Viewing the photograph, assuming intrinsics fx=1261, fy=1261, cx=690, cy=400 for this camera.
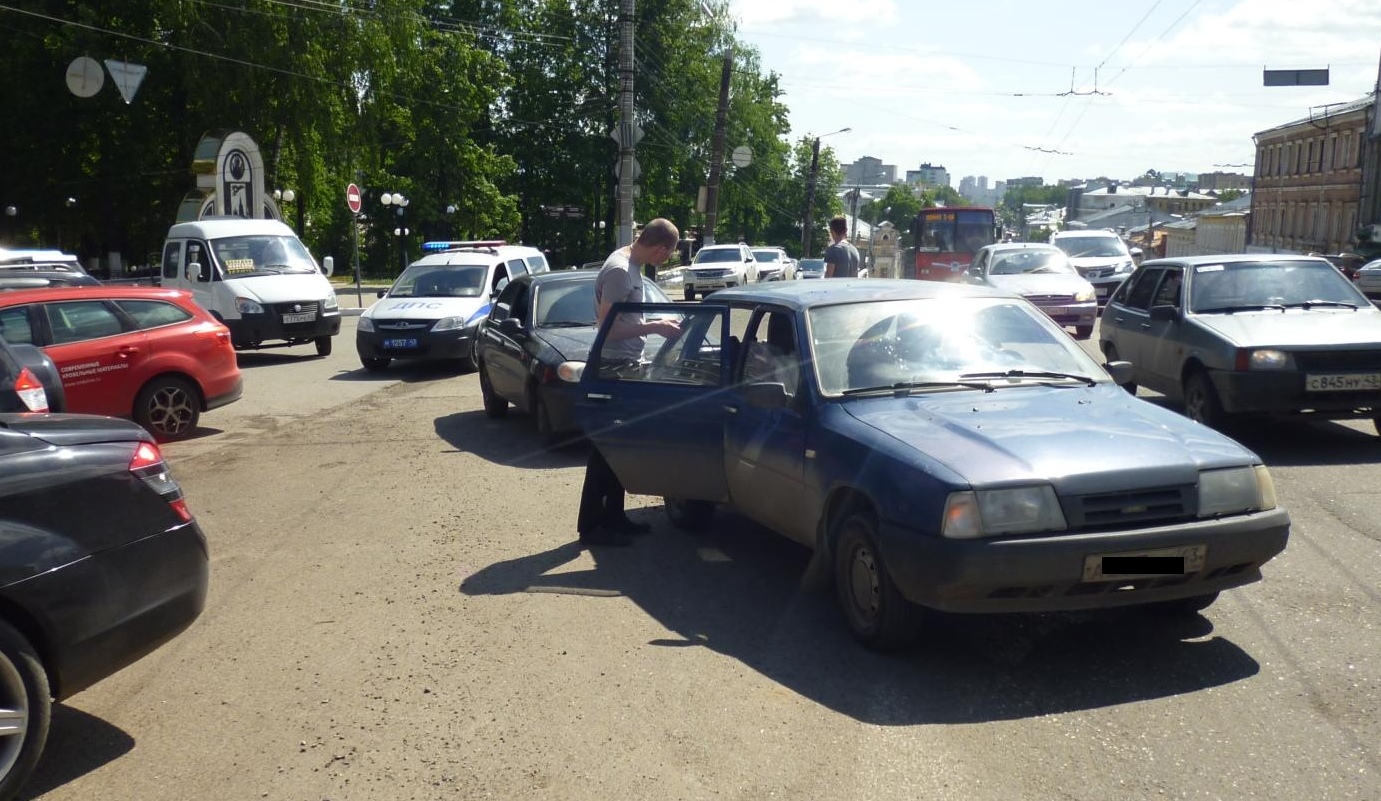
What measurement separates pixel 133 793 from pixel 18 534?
92cm

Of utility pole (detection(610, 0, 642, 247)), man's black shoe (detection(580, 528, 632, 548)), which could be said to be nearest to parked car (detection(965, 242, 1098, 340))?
utility pole (detection(610, 0, 642, 247))

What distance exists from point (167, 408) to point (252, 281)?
8.73 metres

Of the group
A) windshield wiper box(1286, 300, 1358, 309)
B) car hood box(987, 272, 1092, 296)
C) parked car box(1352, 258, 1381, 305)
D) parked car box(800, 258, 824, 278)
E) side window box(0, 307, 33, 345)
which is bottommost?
parked car box(800, 258, 824, 278)

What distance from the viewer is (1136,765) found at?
4105 mm

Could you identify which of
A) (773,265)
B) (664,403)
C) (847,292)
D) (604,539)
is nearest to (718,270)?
(773,265)

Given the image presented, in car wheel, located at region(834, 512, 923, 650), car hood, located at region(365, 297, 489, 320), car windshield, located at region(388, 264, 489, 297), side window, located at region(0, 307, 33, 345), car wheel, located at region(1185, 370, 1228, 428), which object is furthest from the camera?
car windshield, located at region(388, 264, 489, 297)

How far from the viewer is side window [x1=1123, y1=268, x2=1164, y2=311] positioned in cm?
1202

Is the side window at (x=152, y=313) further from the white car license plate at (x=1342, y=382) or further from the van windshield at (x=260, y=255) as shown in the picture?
the white car license plate at (x=1342, y=382)

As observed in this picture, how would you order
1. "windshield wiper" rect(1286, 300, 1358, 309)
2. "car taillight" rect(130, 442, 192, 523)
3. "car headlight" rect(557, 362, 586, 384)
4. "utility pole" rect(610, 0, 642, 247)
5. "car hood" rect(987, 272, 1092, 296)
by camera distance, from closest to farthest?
"car taillight" rect(130, 442, 192, 523) → "windshield wiper" rect(1286, 300, 1358, 309) → "car headlight" rect(557, 362, 586, 384) → "car hood" rect(987, 272, 1092, 296) → "utility pole" rect(610, 0, 642, 247)

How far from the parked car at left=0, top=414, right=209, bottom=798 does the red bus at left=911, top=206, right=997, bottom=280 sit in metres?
34.8

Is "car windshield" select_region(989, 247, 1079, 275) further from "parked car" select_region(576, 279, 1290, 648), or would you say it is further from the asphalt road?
"parked car" select_region(576, 279, 1290, 648)

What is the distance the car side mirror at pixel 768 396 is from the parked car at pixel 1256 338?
17.1 ft

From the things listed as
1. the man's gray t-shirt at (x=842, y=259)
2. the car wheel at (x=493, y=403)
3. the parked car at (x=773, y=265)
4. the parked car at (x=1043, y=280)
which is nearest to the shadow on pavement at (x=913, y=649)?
the car wheel at (x=493, y=403)

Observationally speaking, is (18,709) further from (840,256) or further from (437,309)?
(437,309)
